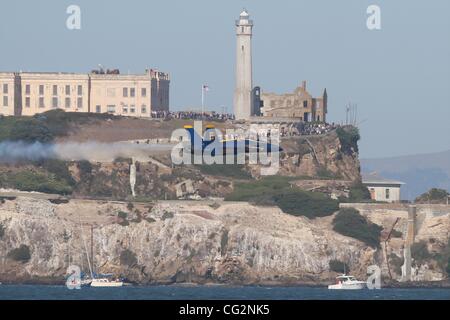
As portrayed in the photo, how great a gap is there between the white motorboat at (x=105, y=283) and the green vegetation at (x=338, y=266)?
15703 millimetres

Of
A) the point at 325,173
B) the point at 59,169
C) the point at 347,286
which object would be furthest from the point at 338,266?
the point at 59,169

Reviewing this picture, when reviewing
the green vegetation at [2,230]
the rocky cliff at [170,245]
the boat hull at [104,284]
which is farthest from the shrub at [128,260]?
the green vegetation at [2,230]

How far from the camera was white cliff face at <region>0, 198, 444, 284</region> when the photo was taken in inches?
4695

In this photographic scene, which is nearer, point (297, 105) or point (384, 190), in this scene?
point (384, 190)

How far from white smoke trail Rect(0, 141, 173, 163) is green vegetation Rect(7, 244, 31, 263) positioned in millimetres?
12203

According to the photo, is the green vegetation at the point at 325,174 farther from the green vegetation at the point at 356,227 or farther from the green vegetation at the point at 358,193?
the green vegetation at the point at 356,227

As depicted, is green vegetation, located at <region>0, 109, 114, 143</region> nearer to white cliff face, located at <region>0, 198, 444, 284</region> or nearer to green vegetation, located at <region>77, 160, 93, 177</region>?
green vegetation, located at <region>77, 160, 93, 177</region>

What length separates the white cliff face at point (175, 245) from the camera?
11925cm

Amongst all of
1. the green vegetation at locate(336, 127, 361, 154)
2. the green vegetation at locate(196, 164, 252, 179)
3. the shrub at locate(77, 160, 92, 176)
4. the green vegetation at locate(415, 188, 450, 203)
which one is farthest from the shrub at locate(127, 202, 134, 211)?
the green vegetation at locate(336, 127, 361, 154)

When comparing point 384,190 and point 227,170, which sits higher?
point 227,170

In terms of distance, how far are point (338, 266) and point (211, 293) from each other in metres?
17.1

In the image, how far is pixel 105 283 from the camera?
114688 millimetres

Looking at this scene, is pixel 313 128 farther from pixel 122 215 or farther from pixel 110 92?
pixel 122 215
